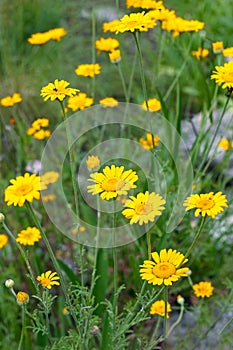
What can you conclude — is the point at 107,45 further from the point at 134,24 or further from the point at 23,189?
the point at 23,189

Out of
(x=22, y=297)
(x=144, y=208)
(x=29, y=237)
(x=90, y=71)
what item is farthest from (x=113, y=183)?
(x=90, y=71)

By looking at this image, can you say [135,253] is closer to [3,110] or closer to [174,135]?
[174,135]

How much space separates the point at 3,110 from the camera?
250cm

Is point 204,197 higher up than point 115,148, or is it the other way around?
point 204,197

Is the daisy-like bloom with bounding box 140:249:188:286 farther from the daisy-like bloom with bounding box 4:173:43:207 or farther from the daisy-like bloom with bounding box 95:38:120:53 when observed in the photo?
the daisy-like bloom with bounding box 95:38:120:53

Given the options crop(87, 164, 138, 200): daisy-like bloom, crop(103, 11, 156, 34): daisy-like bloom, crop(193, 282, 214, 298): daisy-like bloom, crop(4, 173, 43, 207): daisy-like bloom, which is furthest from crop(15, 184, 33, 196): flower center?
crop(193, 282, 214, 298): daisy-like bloom

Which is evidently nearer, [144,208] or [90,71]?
[144,208]

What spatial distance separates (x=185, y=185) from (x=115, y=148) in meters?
0.46

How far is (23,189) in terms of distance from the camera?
101cm

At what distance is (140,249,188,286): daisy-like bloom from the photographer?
3.09 feet

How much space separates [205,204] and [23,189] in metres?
0.31

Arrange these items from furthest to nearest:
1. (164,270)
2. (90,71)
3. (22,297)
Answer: (90,71), (22,297), (164,270)

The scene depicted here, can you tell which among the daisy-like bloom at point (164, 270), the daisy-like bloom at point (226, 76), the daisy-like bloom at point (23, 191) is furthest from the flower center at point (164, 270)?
the daisy-like bloom at point (226, 76)

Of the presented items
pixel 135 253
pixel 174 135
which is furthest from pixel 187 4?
pixel 135 253
